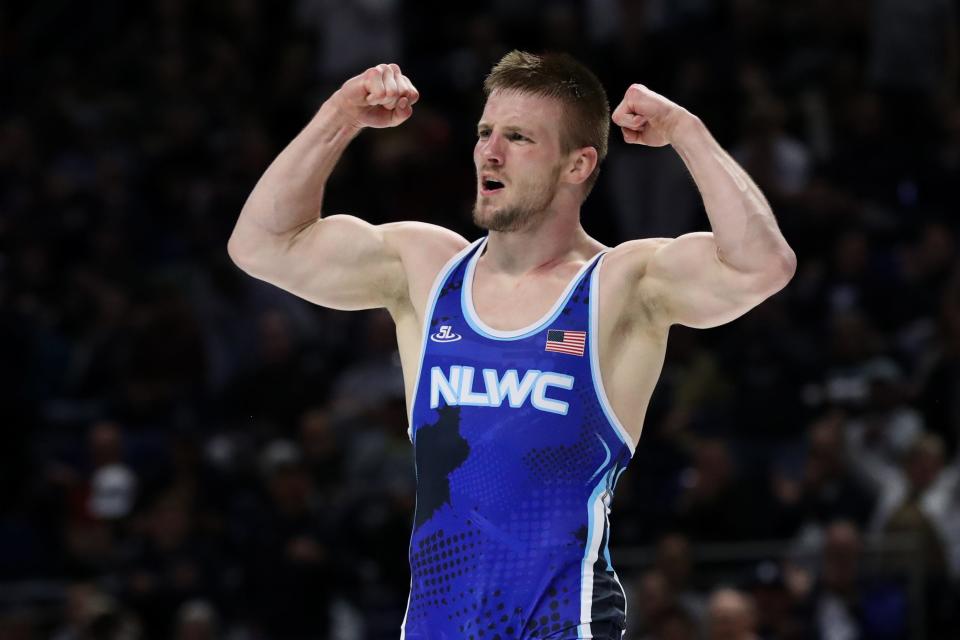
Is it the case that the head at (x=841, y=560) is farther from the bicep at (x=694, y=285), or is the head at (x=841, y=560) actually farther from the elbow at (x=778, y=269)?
the elbow at (x=778, y=269)

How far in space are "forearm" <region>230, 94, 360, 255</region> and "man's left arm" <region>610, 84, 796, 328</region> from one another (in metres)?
0.99

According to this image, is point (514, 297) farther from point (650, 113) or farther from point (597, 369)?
point (650, 113)

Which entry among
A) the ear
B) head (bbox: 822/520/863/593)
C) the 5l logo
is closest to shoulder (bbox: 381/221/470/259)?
the 5l logo

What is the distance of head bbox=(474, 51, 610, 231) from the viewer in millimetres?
5148

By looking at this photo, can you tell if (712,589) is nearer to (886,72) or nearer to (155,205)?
(886,72)

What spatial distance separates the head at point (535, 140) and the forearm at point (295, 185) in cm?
51

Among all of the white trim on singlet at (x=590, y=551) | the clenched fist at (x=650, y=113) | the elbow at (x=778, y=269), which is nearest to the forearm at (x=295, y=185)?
the clenched fist at (x=650, y=113)

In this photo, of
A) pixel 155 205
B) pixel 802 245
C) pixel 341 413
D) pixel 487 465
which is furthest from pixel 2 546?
pixel 487 465

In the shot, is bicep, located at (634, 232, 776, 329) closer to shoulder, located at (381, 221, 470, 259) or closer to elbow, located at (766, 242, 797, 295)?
elbow, located at (766, 242, 797, 295)

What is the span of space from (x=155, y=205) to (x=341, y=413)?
365cm

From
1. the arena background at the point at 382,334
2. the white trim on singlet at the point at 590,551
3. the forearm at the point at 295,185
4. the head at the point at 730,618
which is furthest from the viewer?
the arena background at the point at 382,334

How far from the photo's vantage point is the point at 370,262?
541 cm

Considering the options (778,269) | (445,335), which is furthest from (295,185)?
(778,269)

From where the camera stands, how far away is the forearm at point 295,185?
536cm
